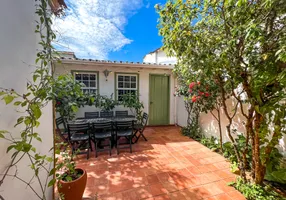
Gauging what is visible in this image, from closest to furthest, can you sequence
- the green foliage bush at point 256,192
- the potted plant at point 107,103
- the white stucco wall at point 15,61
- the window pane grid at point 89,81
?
the white stucco wall at point 15,61 → the green foliage bush at point 256,192 → the potted plant at point 107,103 → the window pane grid at point 89,81

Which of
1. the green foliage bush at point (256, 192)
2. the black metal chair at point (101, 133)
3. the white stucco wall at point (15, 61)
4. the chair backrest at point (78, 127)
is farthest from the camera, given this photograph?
the black metal chair at point (101, 133)

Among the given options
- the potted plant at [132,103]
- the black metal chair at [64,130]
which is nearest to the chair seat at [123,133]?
the black metal chair at [64,130]

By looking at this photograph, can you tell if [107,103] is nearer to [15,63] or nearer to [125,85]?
[125,85]

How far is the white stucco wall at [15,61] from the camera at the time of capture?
3.33 ft

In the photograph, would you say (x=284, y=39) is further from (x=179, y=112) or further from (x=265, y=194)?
(x=179, y=112)

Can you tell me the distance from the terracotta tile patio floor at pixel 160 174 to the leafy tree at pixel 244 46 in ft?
2.11

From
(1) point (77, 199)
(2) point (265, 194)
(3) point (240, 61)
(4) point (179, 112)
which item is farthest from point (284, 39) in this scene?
(4) point (179, 112)

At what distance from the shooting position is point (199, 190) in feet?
8.16

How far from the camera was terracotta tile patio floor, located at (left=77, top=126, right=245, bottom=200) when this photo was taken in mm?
2396

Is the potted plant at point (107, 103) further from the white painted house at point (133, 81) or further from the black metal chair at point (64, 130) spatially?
the black metal chair at point (64, 130)

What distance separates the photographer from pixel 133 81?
6.38m

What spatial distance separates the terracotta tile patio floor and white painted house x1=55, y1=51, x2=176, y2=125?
2591 millimetres

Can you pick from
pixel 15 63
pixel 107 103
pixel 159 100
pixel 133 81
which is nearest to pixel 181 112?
pixel 159 100

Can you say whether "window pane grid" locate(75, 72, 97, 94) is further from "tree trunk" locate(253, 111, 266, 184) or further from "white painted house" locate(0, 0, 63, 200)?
"tree trunk" locate(253, 111, 266, 184)
